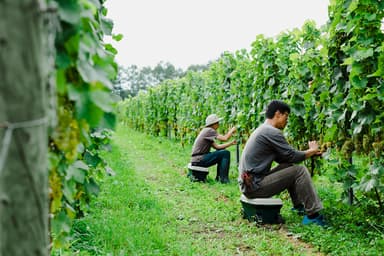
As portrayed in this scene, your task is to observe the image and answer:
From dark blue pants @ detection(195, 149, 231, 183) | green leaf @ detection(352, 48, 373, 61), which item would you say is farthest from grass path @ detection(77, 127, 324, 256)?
green leaf @ detection(352, 48, 373, 61)

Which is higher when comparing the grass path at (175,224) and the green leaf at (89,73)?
the green leaf at (89,73)

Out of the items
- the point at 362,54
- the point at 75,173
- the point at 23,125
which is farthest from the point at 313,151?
the point at 23,125

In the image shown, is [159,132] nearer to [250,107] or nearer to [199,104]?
[199,104]

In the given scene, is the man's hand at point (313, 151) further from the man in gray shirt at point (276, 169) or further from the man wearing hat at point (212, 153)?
the man wearing hat at point (212, 153)

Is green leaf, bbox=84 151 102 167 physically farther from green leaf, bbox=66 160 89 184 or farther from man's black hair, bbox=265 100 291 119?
man's black hair, bbox=265 100 291 119

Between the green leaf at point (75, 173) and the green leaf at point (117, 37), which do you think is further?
the green leaf at point (117, 37)

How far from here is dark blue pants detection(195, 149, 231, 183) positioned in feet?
27.5

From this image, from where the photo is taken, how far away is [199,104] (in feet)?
45.0

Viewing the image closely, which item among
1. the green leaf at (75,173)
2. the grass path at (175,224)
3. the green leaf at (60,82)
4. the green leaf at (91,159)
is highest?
the green leaf at (60,82)

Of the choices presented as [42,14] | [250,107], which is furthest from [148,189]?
[42,14]

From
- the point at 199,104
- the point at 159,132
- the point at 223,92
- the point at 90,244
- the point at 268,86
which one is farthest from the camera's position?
the point at 159,132

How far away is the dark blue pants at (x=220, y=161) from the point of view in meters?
8.38

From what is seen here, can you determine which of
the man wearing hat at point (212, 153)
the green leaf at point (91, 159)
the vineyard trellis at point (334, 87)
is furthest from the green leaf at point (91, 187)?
the man wearing hat at point (212, 153)

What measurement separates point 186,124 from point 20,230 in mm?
13418
